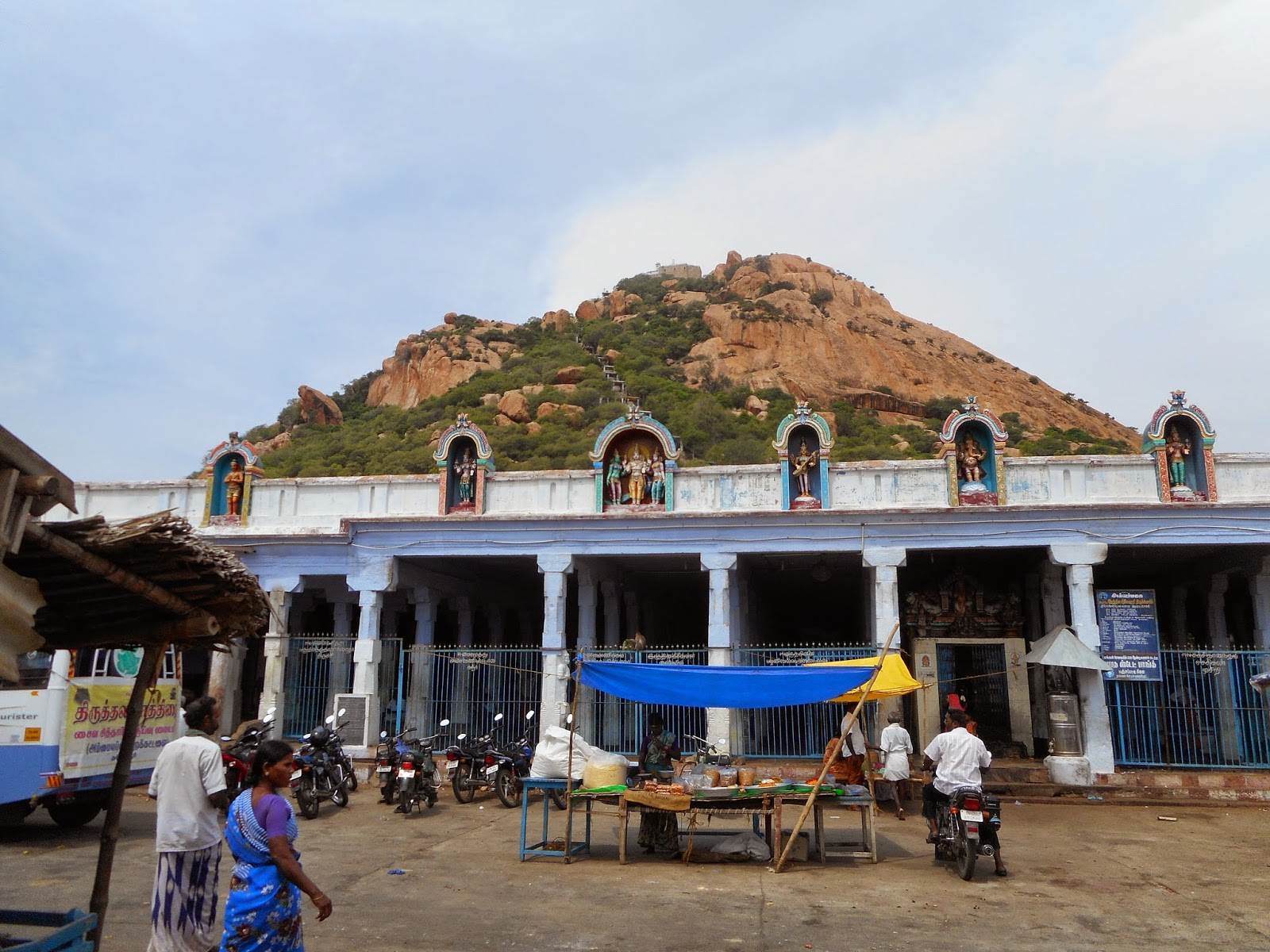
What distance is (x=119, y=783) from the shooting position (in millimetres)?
5473

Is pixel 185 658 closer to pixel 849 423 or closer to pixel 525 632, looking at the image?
pixel 525 632

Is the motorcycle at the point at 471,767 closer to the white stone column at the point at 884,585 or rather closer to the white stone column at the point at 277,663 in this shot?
the white stone column at the point at 277,663

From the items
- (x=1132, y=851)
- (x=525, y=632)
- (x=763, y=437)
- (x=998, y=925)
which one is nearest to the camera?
(x=998, y=925)

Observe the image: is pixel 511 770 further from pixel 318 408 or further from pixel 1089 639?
pixel 318 408

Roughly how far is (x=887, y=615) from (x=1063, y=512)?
327 centimetres

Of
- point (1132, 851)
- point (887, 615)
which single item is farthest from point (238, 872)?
point (887, 615)

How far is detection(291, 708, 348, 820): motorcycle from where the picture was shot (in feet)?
41.4

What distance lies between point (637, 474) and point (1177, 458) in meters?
8.97

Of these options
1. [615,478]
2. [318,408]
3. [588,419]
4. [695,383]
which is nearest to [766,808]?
[615,478]

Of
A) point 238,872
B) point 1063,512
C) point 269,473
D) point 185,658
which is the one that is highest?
point 269,473

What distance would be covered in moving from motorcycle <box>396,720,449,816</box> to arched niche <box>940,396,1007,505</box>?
925 cm

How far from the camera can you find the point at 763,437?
51688 millimetres

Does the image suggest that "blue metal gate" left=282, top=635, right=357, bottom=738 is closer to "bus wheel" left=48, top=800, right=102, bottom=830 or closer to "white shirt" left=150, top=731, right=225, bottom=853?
"bus wheel" left=48, top=800, right=102, bottom=830

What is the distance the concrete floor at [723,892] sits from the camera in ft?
23.1
